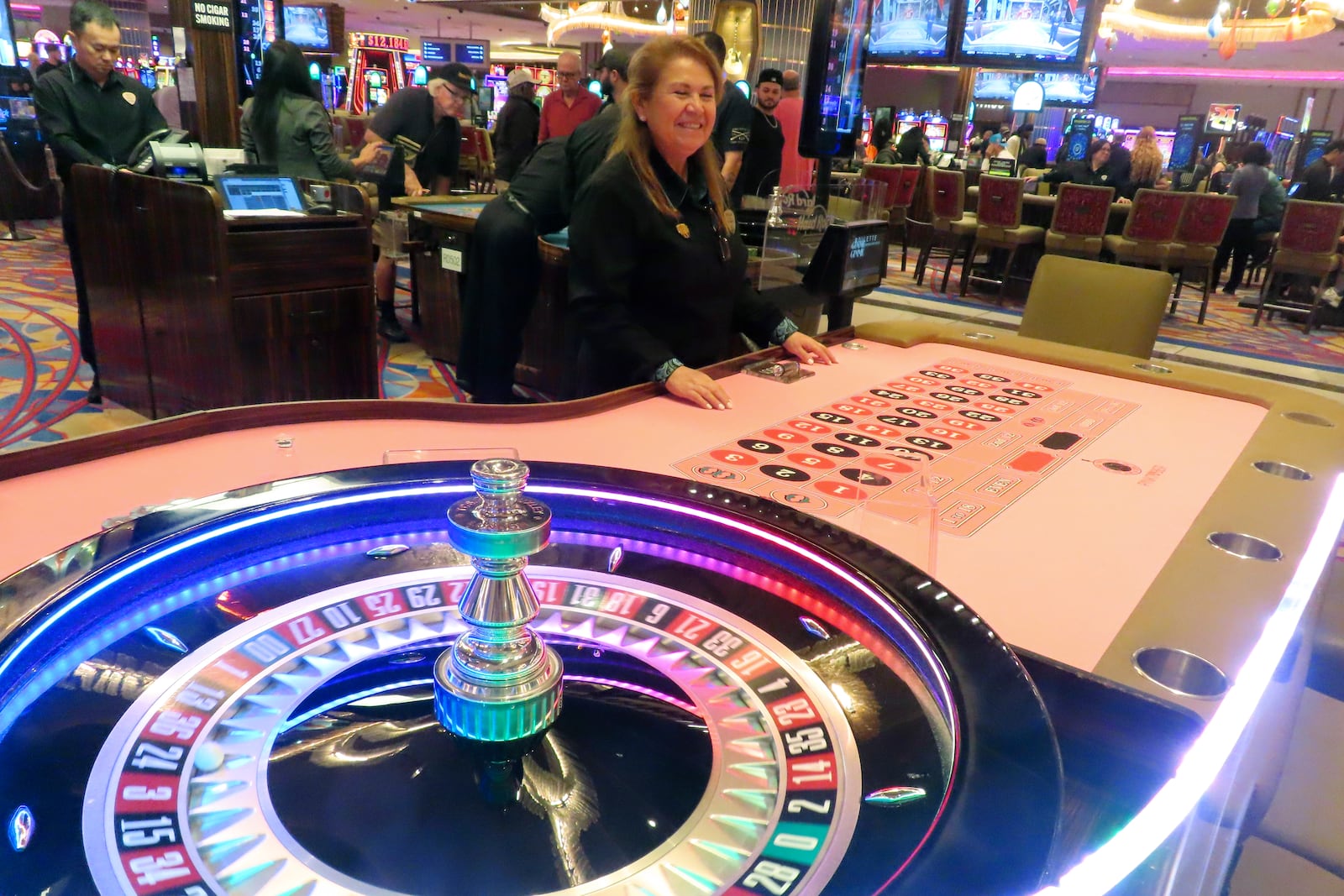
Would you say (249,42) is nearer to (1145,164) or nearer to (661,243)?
(661,243)

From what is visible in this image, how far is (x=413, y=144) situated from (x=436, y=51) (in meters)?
16.9

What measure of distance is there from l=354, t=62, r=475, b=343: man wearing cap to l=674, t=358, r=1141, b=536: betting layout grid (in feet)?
11.2

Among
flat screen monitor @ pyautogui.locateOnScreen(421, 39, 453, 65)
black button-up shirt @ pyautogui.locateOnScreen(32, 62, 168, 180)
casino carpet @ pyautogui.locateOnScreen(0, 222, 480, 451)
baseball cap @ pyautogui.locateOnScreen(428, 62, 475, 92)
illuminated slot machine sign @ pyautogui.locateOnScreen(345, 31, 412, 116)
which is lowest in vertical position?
casino carpet @ pyautogui.locateOnScreen(0, 222, 480, 451)

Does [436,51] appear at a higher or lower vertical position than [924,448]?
higher

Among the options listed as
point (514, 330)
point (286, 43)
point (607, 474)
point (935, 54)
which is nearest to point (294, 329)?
point (514, 330)

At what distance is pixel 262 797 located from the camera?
518 mm

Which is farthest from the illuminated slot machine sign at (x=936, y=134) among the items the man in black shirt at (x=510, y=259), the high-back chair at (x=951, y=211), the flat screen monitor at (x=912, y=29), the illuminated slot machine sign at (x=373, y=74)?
the man in black shirt at (x=510, y=259)

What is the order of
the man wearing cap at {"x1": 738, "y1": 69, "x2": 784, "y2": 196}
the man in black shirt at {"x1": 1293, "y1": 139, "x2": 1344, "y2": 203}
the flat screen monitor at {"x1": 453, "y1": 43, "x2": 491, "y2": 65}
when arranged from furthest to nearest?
the flat screen monitor at {"x1": 453, "y1": 43, "x2": 491, "y2": 65}, the man in black shirt at {"x1": 1293, "y1": 139, "x2": 1344, "y2": 203}, the man wearing cap at {"x1": 738, "y1": 69, "x2": 784, "y2": 196}

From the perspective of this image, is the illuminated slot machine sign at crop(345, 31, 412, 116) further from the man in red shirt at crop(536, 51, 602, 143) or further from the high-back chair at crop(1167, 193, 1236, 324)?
the high-back chair at crop(1167, 193, 1236, 324)

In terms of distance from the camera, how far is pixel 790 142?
5.39 meters

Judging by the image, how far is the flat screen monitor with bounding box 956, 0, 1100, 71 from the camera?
605cm

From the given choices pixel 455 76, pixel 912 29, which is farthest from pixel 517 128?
pixel 912 29

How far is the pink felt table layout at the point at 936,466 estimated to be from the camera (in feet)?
3.19

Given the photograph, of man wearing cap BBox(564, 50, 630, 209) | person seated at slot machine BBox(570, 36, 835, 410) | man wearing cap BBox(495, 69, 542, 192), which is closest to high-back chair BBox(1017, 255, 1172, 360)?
person seated at slot machine BBox(570, 36, 835, 410)
